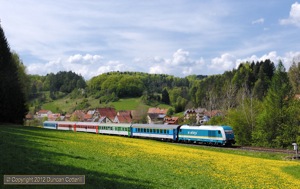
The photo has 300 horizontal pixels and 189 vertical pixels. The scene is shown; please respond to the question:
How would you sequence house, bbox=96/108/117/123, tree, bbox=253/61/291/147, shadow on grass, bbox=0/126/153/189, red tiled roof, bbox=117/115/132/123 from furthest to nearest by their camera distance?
house, bbox=96/108/117/123, red tiled roof, bbox=117/115/132/123, tree, bbox=253/61/291/147, shadow on grass, bbox=0/126/153/189

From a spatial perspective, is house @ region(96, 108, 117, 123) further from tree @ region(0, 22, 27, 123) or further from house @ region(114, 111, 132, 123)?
tree @ region(0, 22, 27, 123)

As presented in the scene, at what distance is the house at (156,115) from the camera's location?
153250mm

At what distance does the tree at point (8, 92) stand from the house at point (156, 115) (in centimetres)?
9032

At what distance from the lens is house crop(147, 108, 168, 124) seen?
15325 cm

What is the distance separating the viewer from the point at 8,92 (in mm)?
52312

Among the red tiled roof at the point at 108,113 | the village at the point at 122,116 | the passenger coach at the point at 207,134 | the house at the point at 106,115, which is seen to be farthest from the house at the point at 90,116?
the passenger coach at the point at 207,134

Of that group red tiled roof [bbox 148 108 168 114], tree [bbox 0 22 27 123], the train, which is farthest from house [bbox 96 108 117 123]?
tree [bbox 0 22 27 123]

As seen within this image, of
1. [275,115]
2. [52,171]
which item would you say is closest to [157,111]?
[275,115]

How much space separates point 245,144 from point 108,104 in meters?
151

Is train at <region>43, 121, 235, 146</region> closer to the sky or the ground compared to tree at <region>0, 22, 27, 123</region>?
closer to the ground

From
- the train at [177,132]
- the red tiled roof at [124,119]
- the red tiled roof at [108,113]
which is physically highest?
the red tiled roof at [108,113]

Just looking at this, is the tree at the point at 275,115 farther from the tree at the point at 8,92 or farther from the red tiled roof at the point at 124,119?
the red tiled roof at the point at 124,119

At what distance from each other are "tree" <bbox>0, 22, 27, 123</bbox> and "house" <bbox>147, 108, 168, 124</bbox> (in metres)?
90.3

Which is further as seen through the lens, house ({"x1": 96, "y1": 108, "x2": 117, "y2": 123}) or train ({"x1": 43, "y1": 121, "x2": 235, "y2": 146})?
house ({"x1": 96, "y1": 108, "x2": 117, "y2": 123})
